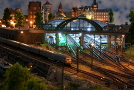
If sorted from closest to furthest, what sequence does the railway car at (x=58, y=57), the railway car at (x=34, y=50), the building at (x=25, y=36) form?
the railway car at (x=58, y=57), the railway car at (x=34, y=50), the building at (x=25, y=36)

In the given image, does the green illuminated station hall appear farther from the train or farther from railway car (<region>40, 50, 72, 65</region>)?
railway car (<region>40, 50, 72, 65</region>)

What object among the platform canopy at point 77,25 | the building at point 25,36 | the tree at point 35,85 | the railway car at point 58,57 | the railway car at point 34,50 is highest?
the platform canopy at point 77,25

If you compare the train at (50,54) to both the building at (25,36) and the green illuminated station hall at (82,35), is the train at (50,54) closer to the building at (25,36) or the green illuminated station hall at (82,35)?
the building at (25,36)

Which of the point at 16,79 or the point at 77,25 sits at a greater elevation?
the point at 77,25

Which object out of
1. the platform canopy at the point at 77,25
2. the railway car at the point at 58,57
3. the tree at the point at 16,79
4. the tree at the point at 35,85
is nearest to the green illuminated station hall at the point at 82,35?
the platform canopy at the point at 77,25

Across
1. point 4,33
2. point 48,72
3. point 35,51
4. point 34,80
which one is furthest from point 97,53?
point 4,33

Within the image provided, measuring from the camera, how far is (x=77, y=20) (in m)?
93.3

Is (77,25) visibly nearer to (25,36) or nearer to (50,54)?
(25,36)

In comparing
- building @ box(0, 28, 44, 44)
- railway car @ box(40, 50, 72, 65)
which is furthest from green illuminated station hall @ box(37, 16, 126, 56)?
railway car @ box(40, 50, 72, 65)

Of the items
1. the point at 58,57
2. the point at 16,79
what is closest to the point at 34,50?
the point at 58,57

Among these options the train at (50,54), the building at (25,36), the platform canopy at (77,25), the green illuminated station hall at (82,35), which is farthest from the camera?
the platform canopy at (77,25)

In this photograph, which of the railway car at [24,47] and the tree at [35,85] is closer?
the tree at [35,85]

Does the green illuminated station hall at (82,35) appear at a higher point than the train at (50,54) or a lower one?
higher

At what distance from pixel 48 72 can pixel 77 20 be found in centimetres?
4963
